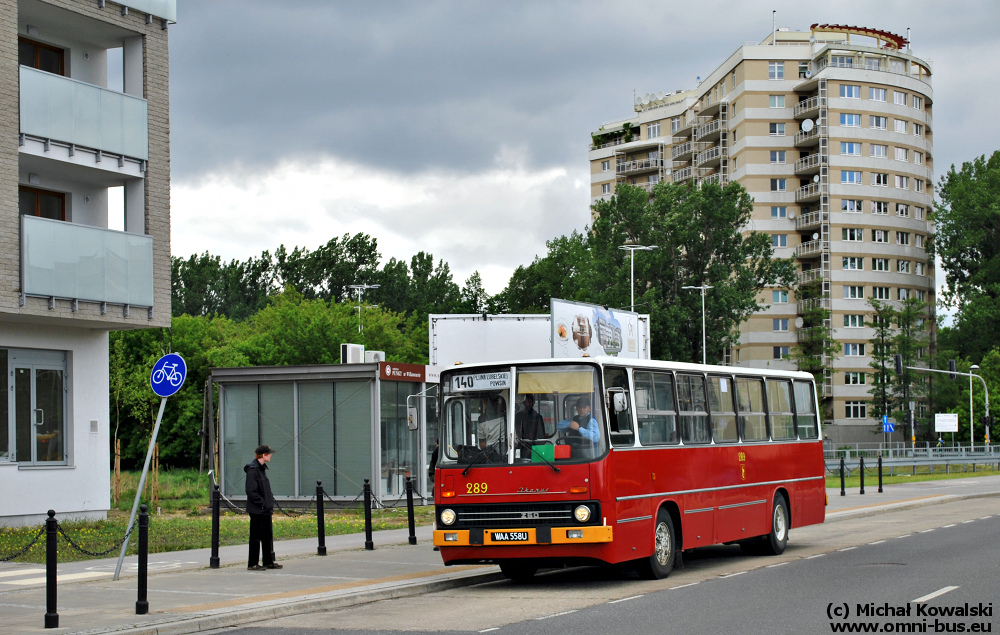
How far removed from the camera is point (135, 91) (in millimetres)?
26000

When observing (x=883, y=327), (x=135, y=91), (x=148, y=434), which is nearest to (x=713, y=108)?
(x=883, y=327)

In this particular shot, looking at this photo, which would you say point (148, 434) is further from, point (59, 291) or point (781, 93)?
point (781, 93)

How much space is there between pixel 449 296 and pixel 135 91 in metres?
88.0

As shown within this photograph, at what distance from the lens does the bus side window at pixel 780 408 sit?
19.0 m

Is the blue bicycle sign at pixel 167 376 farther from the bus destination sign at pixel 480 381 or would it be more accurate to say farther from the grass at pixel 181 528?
the grass at pixel 181 528

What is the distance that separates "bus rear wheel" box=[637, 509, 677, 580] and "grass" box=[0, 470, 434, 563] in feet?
25.8

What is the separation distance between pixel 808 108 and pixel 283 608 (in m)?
91.2

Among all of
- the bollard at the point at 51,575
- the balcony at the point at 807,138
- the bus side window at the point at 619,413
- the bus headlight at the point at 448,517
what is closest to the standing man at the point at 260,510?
the bus headlight at the point at 448,517

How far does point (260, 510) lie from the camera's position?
16062mm

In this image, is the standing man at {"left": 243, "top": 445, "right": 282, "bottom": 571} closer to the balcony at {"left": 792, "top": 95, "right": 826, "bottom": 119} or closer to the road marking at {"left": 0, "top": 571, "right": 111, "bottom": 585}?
the road marking at {"left": 0, "top": 571, "right": 111, "bottom": 585}

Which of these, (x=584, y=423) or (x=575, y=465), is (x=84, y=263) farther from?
(x=575, y=465)

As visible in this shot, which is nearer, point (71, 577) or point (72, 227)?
point (71, 577)

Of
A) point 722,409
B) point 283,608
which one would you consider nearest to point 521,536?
point 283,608

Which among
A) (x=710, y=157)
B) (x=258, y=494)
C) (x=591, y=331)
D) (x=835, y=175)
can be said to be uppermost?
(x=710, y=157)
